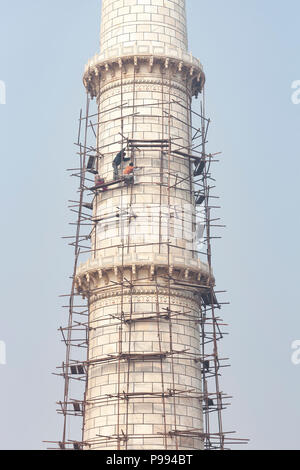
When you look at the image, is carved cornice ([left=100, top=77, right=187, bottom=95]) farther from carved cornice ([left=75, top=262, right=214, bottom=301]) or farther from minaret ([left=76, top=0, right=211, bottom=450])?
carved cornice ([left=75, top=262, right=214, bottom=301])

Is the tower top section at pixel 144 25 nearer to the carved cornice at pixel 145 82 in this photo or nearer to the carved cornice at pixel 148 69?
the carved cornice at pixel 148 69

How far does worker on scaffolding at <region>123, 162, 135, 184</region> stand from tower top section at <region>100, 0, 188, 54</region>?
28.9 feet

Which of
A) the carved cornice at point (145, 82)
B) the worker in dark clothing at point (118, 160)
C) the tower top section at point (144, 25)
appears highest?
the tower top section at point (144, 25)

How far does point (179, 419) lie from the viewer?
4997cm

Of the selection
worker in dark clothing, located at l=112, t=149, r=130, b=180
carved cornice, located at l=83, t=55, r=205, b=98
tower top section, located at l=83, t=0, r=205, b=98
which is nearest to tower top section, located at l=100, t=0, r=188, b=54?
tower top section, located at l=83, t=0, r=205, b=98

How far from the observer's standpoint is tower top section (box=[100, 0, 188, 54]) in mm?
59125

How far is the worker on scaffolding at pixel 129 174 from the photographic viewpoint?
179 feet

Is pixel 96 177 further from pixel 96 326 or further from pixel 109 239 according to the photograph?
pixel 96 326

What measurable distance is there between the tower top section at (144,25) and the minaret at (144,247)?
73 mm

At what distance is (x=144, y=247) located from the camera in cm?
5362

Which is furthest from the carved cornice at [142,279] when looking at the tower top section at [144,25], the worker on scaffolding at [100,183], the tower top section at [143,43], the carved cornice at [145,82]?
the tower top section at [144,25]

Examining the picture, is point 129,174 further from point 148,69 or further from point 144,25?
point 144,25

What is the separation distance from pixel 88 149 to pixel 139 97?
4.87m

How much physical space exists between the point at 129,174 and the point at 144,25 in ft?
36.5
